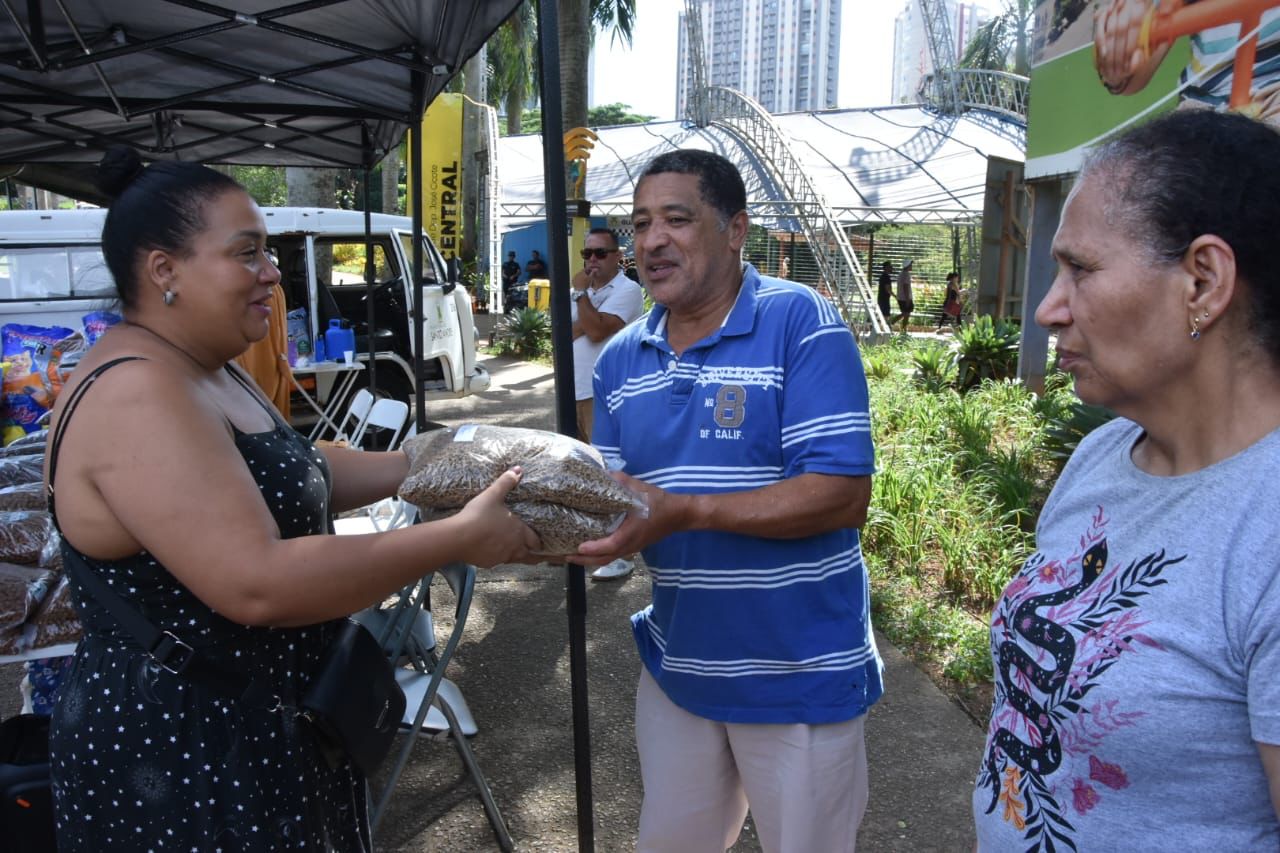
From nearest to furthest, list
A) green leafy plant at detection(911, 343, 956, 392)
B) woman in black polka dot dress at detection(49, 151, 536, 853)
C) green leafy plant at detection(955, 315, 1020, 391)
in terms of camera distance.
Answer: woman in black polka dot dress at detection(49, 151, 536, 853) < green leafy plant at detection(955, 315, 1020, 391) < green leafy plant at detection(911, 343, 956, 392)

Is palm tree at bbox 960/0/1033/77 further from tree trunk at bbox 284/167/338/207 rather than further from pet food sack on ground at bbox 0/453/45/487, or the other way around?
pet food sack on ground at bbox 0/453/45/487

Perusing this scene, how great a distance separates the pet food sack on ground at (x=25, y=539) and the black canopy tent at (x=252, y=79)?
1757 millimetres

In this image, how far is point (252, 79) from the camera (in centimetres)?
411

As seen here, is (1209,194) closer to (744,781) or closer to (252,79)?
(744,781)

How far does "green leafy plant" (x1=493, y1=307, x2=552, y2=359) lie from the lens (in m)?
15.6

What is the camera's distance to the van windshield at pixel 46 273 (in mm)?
7707

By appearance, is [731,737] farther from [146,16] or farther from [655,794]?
[146,16]

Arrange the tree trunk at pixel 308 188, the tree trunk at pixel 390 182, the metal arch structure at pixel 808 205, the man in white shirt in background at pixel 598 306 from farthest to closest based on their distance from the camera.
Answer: the tree trunk at pixel 390 182 → the metal arch structure at pixel 808 205 → the tree trunk at pixel 308 188 → the man in white shirt in background at pixel 598 306

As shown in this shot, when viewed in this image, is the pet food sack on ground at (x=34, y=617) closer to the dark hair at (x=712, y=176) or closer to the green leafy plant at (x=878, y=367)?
the dark hair at (x=712, y=176)

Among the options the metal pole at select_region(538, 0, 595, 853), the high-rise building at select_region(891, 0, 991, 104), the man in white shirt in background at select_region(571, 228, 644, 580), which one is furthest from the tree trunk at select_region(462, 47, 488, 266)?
the high-rise building at select_region(891, 0, 991, 104)

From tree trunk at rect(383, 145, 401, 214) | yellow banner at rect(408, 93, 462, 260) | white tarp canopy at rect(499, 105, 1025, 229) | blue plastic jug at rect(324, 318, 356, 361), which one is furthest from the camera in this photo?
white tarp canopy at rect(499, 105, 1025, 229)

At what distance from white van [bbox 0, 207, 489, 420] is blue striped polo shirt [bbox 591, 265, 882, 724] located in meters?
4.95

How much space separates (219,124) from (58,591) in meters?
3.27

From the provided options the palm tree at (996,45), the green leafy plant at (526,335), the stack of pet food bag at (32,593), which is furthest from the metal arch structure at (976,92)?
the stack of pet food bag at (32,593)
